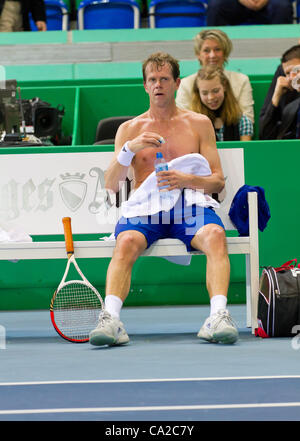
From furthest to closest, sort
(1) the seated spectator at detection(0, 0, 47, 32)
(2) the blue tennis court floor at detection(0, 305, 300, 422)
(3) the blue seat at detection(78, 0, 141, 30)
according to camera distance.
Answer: (3) the blue seat at detection(78, 0, 141, 30), (1) the seated spectator at detection(0, 0, 47, 32), (2) the blue tennis court floor at detection(0, 305, 300, 422)

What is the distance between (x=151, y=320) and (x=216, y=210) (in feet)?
2.33

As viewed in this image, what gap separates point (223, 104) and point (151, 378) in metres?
3.08

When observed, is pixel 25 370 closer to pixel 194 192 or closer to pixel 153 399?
pixel 153 399

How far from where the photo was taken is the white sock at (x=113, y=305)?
3406 millimetres

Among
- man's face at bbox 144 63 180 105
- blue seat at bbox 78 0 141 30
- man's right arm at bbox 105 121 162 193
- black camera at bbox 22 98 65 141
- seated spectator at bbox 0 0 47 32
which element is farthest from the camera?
blue seat at bbox 78 0 141 30

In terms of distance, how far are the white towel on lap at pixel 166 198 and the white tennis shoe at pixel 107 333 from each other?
646mm

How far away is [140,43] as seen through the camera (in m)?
7.42

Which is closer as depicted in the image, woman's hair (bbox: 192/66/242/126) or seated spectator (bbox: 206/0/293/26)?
woman's hair (bbox: 192/66/242/126)

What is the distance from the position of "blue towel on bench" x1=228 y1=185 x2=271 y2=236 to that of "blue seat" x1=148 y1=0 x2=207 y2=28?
15.2ft

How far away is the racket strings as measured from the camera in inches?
138

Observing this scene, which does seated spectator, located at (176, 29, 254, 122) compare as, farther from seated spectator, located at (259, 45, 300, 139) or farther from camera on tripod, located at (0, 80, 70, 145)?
camera on tripod, located at (0, 80, 70, 145)

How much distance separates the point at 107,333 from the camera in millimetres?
3248

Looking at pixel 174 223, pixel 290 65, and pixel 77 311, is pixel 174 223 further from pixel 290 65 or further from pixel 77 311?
pixel 290 65

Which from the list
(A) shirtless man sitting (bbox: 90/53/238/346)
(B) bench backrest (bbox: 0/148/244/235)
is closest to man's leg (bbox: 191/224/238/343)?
(A) shirtless man sitting (bbox: 90/53/238/346)
